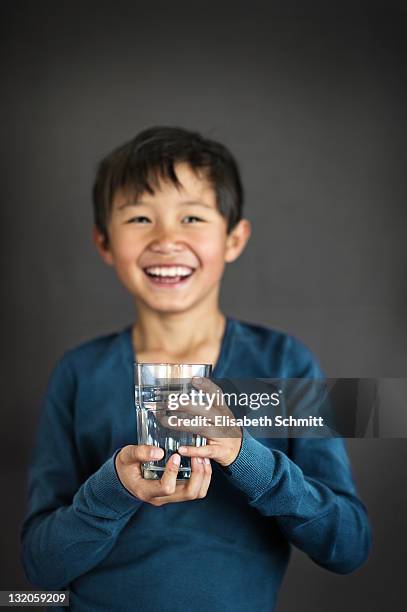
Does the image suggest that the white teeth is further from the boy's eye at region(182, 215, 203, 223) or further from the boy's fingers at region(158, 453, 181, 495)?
the boy's fingers at region(158, 453, 181, 495)

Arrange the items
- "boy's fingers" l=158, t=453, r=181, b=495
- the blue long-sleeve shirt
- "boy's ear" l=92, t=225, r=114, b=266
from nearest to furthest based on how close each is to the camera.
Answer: "boy's fingers" l=158, t=453, r=181, b=495 < the blue long-sleeve shirt < "boy's ear" l=92, t=225, r=114, b=266

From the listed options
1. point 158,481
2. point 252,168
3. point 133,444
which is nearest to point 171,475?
point 158,481

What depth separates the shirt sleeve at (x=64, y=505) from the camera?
638mm

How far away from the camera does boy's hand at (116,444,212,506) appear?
0.56 meters

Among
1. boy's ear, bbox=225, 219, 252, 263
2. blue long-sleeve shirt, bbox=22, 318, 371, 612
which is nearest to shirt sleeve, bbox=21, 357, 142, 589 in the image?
blue long-sleeve shirt, bbox=22, 318, 371, 612

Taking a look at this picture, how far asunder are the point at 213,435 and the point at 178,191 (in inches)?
10.4

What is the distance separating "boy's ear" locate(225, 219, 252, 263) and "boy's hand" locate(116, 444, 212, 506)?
0.87 feet

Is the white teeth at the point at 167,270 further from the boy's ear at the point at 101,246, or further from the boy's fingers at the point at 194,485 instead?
the boy's fingers at the point at 194,485

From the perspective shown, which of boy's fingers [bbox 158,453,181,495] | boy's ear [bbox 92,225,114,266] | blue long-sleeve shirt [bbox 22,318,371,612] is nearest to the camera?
boy's fingers [bbox 158,453,181,495]

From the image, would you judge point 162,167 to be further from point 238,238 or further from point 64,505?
point 64,505

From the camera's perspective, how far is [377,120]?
75 cm

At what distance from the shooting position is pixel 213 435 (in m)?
0.59

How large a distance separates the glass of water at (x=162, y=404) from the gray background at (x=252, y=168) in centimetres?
21

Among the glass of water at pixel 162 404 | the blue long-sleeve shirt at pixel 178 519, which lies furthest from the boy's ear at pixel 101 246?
the glass of water at pixel 162 404
